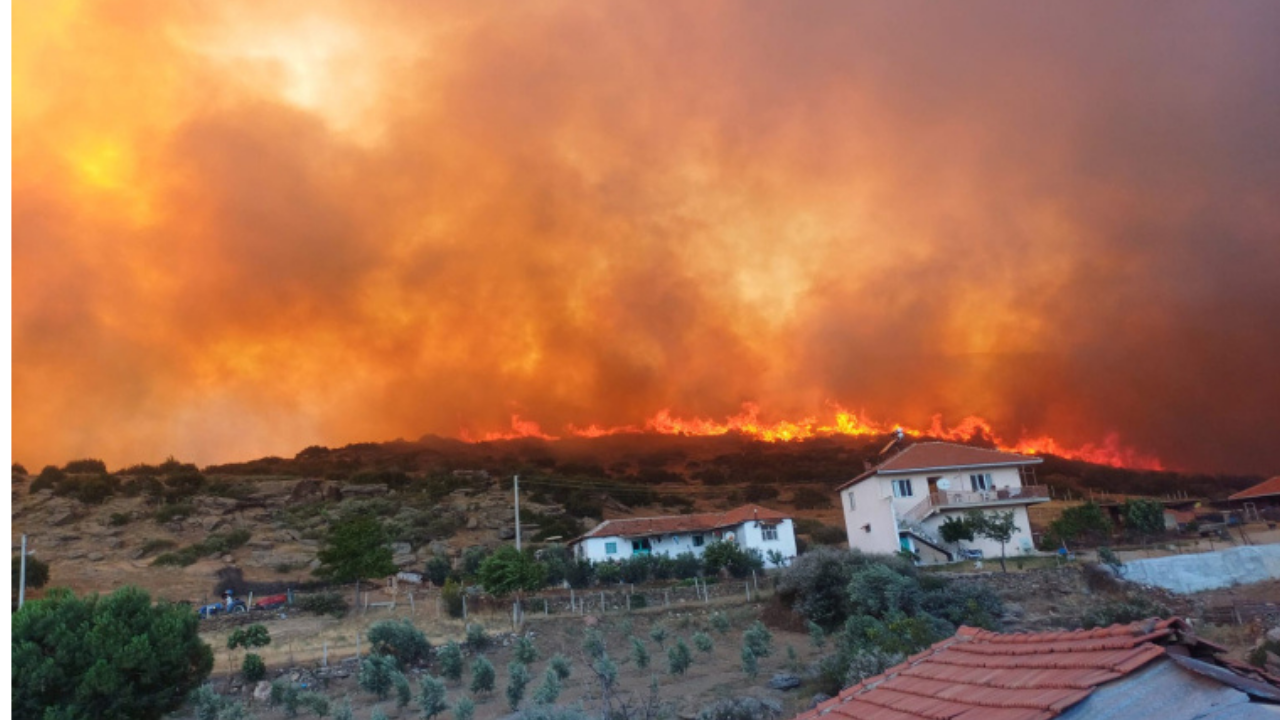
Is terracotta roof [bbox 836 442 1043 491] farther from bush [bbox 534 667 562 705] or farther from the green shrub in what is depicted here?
the green shrub

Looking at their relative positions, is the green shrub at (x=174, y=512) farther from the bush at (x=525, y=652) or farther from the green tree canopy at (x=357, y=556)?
the bush at (x=525, y=652)

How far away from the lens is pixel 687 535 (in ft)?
194

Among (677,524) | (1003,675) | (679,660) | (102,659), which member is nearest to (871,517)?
(677,524)

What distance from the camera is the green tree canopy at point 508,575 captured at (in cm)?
4119

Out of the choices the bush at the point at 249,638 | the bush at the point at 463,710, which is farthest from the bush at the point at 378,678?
the bush at the point at 249,638

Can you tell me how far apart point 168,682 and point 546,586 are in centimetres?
2315

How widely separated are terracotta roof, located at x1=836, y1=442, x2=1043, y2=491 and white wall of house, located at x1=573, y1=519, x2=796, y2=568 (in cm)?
744

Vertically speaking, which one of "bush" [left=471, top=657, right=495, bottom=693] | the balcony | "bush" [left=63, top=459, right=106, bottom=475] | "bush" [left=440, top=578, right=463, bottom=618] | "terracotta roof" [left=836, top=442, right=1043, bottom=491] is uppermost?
"bush" [left=63, top=459, right=106, bottom=475]

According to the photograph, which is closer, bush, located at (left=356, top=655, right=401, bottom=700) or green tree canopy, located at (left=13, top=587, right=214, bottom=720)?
green tree canopy, located at (left=13, top=587, right=214, bottom=720)

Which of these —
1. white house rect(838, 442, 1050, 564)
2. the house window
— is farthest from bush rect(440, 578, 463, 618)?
the house window

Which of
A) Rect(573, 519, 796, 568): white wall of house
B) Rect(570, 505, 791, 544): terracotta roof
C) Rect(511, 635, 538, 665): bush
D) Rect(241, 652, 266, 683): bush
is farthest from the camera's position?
Rect(570, 505, 791, 544): terracotta roof

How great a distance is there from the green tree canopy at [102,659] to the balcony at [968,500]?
38.3 m

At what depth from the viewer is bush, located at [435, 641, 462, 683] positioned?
30.7m

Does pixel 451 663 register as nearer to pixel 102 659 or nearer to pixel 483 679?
pixel 483 679
